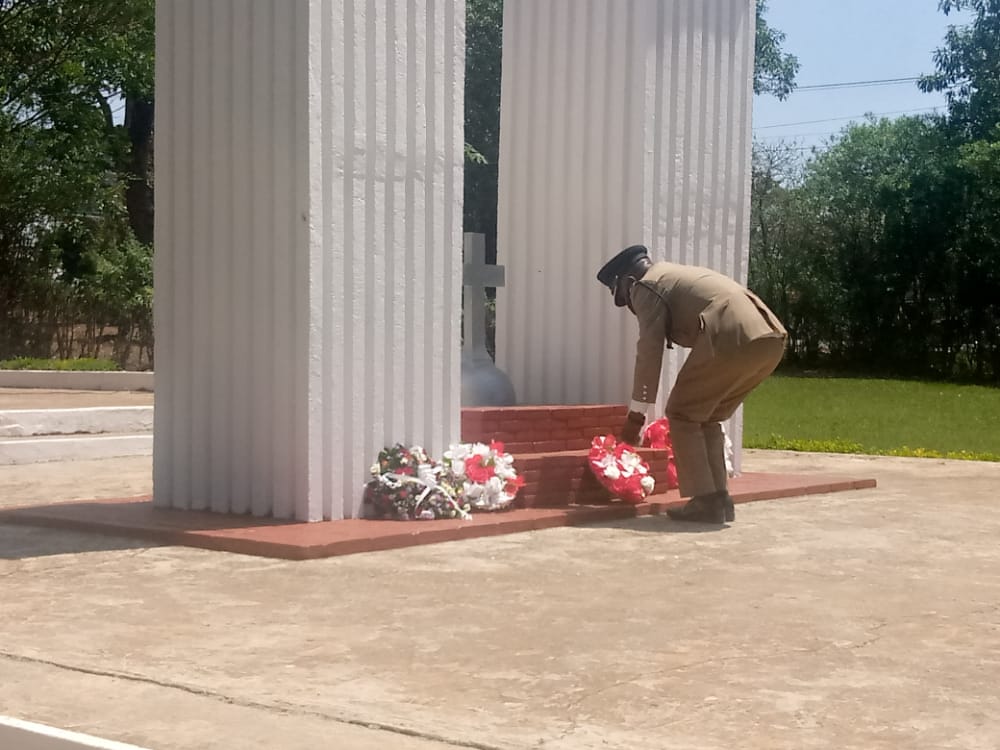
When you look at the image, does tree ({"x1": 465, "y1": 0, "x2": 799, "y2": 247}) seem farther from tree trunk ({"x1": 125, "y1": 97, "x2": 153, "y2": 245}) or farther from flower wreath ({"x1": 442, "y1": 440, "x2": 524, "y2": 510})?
flower wreath ({"x1": 442, "y1": 440, "x2": 524, "y2": 510})

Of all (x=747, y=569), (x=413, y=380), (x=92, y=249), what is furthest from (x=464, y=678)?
(x=92, y=249)

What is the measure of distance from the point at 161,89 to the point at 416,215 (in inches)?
56.6

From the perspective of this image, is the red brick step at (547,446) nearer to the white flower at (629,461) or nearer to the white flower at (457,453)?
the white flower at (629,461)

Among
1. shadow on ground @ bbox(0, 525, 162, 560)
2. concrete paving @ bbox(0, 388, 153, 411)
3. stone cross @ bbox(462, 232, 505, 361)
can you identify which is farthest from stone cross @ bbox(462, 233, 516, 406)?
concrete paving @ bbox(0, 388, 153, 411)

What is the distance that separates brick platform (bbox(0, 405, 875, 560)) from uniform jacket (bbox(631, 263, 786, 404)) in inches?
28.9

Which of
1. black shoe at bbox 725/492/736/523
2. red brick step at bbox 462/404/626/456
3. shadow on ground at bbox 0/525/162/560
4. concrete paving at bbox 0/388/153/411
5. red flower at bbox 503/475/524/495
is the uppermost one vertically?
red brick step at bbox 462/404/626/456

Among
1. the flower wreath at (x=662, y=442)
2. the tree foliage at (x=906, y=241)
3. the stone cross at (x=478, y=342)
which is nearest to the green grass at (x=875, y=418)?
the tree foliage at (x=906, y=241)

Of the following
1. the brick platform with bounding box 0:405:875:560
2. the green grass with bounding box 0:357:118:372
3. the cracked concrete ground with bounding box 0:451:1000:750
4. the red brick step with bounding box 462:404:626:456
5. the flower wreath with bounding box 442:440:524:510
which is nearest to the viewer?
the cracked concrete ground with bounding box 0:451:1000:750

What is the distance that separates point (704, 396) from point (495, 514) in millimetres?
1258

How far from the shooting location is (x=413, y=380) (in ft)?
26.2

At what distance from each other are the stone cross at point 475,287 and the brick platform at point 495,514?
0.63 meters

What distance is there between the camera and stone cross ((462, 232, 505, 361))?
9.05 m

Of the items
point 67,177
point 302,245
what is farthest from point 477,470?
point 67,177

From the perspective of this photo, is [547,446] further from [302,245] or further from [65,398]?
[65,398]
